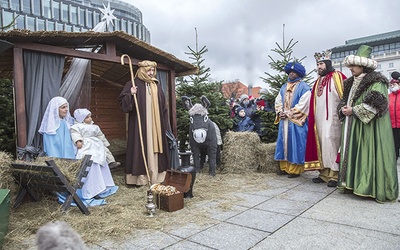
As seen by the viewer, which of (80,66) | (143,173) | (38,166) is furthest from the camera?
(80,66)

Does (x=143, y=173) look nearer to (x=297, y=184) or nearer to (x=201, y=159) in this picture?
(x=201, y=159)

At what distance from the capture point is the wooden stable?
14.4 ft

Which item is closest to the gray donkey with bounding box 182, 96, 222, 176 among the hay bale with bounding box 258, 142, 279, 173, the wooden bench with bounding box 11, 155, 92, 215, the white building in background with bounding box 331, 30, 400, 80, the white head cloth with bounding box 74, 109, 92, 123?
the hay bale with bounding box 258, 142, 279, 173

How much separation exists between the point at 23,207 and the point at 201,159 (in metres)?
3.72

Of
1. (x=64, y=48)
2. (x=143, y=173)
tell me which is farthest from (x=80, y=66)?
(x=143, y=173)

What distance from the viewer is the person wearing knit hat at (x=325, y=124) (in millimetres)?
5152

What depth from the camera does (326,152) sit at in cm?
520

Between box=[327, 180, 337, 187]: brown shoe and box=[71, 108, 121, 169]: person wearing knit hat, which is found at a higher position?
box=[71, 108, 121, 169]: person wearing knit hat

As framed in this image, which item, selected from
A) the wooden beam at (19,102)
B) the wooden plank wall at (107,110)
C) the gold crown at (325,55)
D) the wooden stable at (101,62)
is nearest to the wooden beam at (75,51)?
the wooden stable at (101,62)

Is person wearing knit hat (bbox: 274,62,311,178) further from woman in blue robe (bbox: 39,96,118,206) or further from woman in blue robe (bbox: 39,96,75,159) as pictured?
woman in blue robe (bbox: 39,96,75,159)

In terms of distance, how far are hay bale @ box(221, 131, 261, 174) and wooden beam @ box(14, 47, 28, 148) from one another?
12.8 feet

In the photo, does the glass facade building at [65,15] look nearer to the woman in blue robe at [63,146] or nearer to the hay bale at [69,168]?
the woman in blue robe at [63,146]

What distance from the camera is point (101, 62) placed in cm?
645

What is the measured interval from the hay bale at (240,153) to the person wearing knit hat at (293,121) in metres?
0.66
